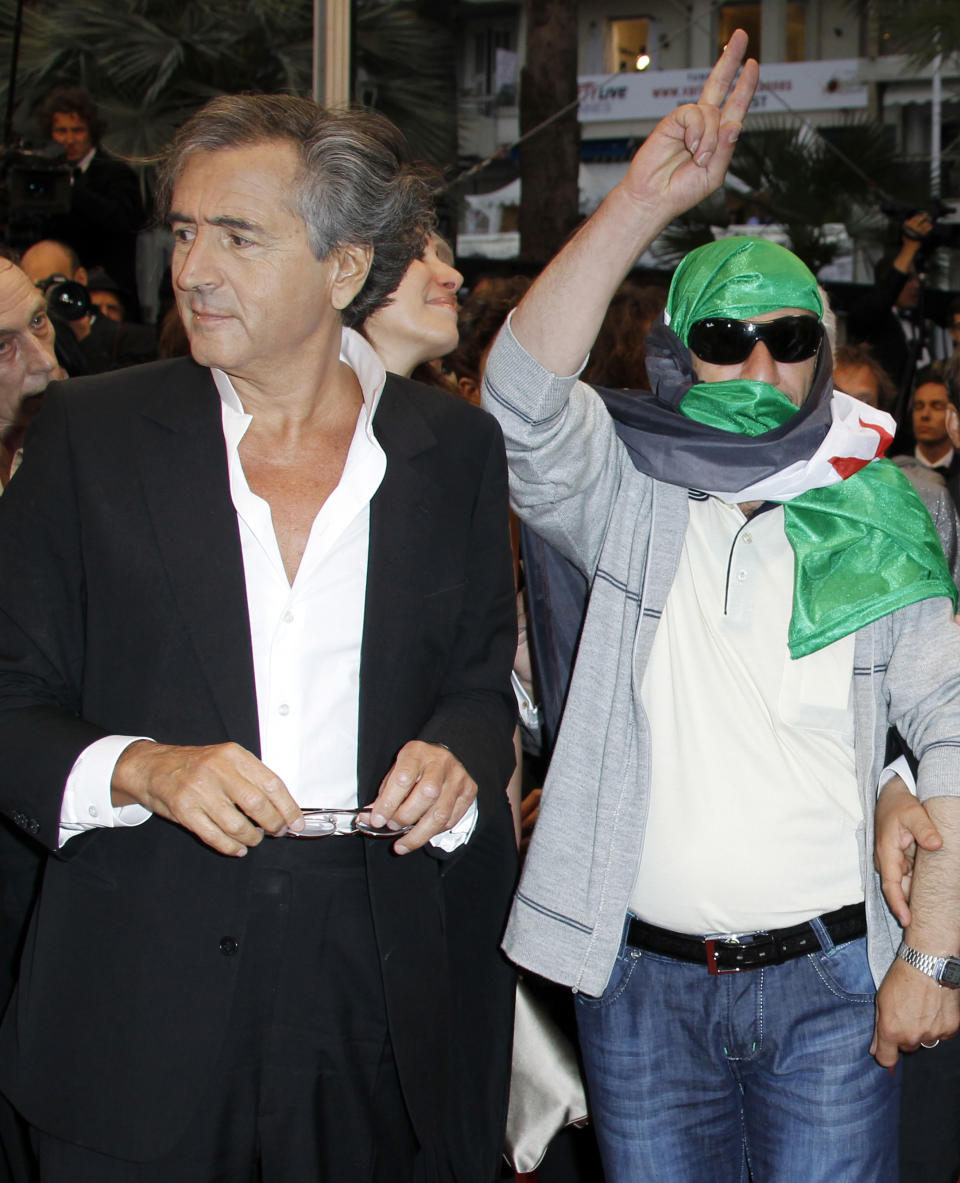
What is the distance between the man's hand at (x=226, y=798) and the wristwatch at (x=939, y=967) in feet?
3.22

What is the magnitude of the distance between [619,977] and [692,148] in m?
1.25

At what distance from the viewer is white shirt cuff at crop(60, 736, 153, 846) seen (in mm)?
1566

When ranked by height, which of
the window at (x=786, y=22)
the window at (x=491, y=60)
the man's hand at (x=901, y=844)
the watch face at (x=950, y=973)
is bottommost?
the watch face at (x=950, y=973)

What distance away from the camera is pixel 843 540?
2.04m

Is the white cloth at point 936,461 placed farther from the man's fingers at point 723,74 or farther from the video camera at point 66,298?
the man's fingers at point 723,74

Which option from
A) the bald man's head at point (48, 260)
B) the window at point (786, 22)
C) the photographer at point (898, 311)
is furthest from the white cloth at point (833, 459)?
the window at point (786, 22)

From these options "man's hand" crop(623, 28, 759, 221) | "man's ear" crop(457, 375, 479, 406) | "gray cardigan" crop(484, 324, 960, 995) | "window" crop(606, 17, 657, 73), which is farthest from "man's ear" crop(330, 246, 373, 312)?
"window" crop(606, 17, 657, 73)

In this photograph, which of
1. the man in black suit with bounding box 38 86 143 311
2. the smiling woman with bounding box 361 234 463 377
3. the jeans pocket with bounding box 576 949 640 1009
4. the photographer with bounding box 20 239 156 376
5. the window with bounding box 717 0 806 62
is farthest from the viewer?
the window with bounding box 717 0 806 62

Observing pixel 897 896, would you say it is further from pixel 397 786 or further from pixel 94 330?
pixel 94 330

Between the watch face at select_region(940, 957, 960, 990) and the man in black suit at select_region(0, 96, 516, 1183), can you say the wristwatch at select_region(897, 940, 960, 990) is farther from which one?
the man in black suit at select_region(0, 96, 516, 1183)

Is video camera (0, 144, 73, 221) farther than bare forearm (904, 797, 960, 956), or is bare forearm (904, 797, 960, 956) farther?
video camera (0, 144, 73, 221)

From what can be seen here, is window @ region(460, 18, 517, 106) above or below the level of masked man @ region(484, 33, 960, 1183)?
A: above

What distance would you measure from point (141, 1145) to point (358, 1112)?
30 centimetres

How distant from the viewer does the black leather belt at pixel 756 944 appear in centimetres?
196
